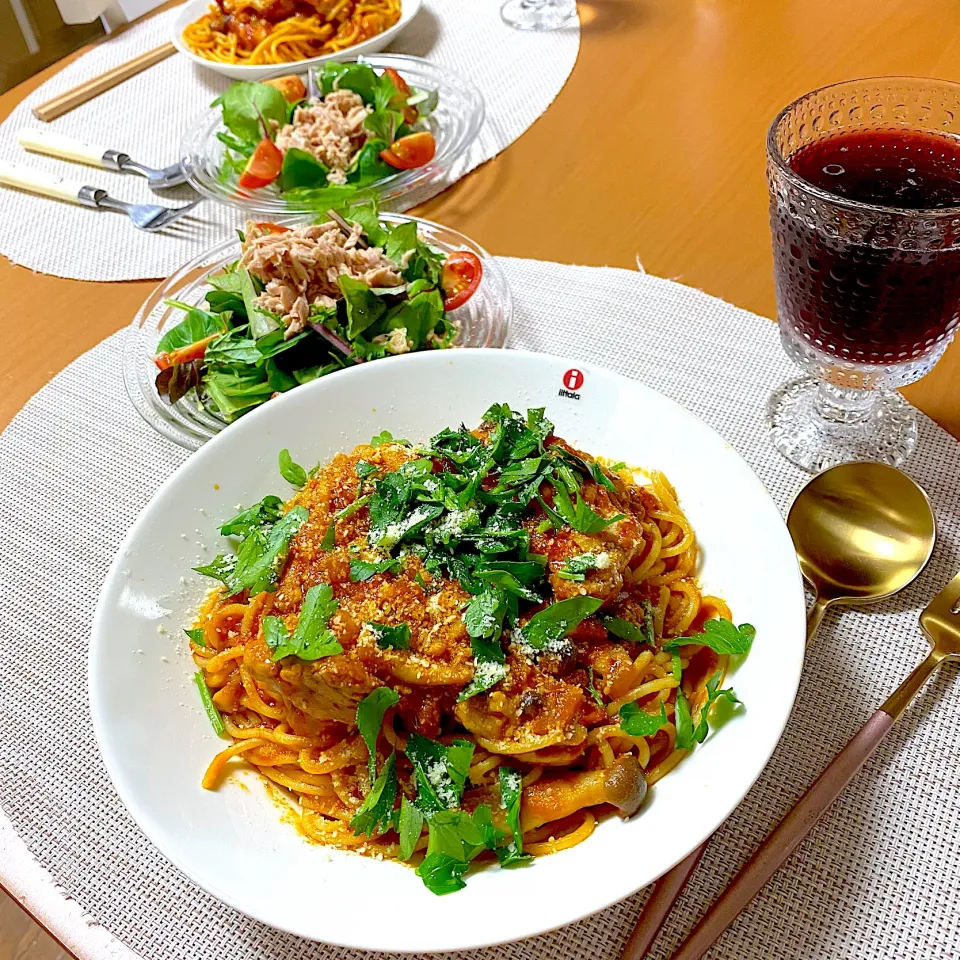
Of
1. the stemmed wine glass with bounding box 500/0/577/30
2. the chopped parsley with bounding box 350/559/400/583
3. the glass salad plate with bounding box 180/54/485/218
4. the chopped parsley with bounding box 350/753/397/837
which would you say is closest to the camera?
the chopped parsley with bounding box 350/753/397/837

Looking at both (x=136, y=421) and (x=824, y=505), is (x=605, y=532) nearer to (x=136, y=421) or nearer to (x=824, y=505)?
(x=824, y=505)

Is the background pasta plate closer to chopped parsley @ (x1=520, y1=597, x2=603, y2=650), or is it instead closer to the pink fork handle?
the pink fork handle

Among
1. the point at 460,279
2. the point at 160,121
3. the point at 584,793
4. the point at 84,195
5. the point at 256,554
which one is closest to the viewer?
the point at 584,793

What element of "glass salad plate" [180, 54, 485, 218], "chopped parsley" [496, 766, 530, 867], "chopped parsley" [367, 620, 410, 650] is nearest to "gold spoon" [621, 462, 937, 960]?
"chopped parsley" [496, 766, 530, 867]

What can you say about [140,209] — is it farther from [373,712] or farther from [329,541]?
[373,712]

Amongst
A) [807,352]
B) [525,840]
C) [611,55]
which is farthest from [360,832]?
[611,55]

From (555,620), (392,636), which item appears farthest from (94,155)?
(555,620)

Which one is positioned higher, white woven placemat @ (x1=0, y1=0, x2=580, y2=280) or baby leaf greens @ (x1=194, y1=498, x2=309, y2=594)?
white woven placemat @ (x1=0, y1=0, x2=580, y2=280)
